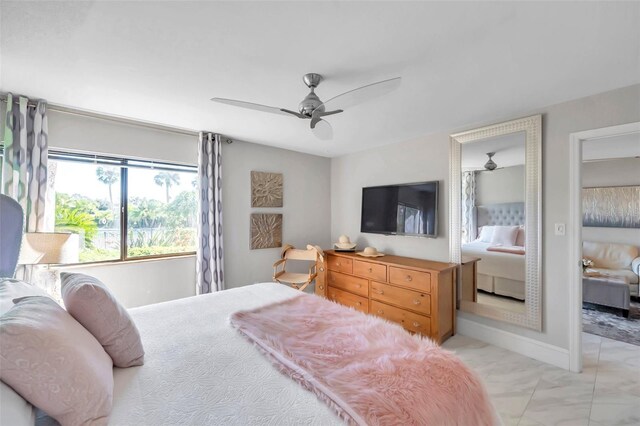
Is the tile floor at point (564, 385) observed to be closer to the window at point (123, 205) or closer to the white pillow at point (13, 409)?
the white pillow at point (13, 409)

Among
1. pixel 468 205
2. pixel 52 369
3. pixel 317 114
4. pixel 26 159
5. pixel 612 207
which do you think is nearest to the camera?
pixel 52 369

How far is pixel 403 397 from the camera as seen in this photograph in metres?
0.97

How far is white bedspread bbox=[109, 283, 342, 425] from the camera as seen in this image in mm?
899

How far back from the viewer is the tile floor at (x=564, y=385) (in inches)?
70.5

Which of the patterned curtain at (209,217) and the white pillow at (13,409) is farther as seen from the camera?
the patterned curtain at (209,217)

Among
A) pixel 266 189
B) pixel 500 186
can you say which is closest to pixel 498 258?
pixel 500 186

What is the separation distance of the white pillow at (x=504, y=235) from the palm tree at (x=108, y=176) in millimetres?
4192

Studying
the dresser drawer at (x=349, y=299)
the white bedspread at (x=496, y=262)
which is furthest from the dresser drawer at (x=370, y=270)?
the white bedspread at (x=496, y=262)

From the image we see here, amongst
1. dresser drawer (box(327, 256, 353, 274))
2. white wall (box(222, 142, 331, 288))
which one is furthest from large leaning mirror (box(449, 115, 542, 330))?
white wall (box(222, 142, 331, 288))

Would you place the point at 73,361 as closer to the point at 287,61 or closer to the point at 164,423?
the point at 164,423

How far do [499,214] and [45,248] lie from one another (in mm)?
4128

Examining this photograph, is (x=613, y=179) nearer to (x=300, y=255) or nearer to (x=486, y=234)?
(x=486, y=234)

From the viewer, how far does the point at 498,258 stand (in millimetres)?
2791

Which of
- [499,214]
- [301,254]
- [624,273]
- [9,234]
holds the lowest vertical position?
[624,273]
